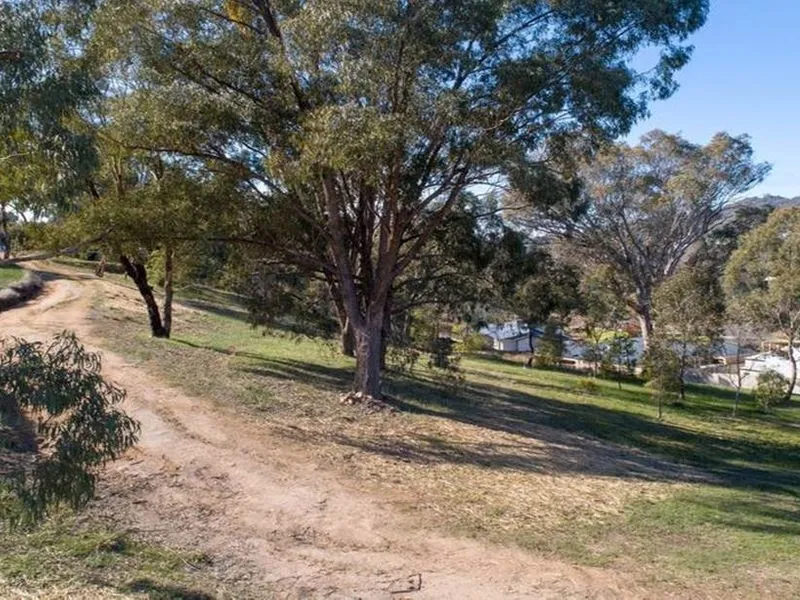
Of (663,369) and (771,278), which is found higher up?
(771,278)

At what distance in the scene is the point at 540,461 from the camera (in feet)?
37.0

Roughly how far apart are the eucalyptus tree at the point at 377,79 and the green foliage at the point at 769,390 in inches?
670

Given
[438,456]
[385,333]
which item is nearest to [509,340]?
[385,333]

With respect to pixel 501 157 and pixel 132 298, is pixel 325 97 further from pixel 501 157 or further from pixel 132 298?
pixel 132 298

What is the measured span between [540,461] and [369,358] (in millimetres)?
3653

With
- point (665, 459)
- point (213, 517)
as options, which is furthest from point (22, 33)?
point (665, 459)

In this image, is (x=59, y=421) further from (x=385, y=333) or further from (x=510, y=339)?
(x=510, y=339)

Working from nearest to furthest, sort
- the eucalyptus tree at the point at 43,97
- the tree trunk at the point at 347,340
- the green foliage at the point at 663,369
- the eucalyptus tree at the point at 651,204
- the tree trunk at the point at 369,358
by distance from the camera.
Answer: the eucalyptus tree at the point at 43,97 → the tree trunk at the point at 369,358 → the tree trunk at the point at 347,340 → the green foliage at the point at 663,369 → the eucalyptus tree at the point at 651,204

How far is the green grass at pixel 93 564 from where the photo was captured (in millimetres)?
5047

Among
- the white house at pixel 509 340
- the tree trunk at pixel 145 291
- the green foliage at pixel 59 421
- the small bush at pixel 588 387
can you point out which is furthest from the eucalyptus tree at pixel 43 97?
the white house at pixel 509 340

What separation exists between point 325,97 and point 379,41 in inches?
52.3

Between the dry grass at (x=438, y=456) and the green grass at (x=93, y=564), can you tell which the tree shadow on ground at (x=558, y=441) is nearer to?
the dry grass at (x=438, y=456)

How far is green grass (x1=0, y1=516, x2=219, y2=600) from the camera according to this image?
5.05 m

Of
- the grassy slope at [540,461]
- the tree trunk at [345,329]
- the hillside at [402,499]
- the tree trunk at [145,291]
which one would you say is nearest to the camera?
the hillside at [402,499]
